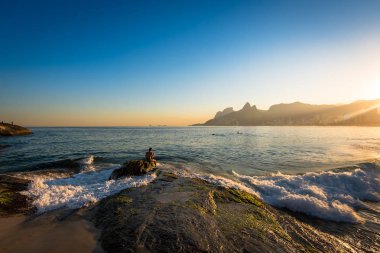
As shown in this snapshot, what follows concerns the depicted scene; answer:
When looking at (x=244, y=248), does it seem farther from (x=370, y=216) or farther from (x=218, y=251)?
(x=370, y=216)

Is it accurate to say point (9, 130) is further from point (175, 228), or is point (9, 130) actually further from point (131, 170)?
point (175, 228)

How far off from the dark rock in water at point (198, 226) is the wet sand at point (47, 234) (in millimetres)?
544

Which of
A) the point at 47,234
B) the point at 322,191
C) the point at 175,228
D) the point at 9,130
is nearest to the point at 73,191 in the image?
the point at 47,234

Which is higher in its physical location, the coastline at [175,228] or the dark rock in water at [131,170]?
the dark rock in water at [131,170]

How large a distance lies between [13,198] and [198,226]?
10.6 m

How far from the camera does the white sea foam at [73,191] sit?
462 inches

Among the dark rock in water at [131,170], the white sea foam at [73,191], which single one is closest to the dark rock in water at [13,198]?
the white sea foam at [73,191]

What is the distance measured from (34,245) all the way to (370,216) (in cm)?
1650

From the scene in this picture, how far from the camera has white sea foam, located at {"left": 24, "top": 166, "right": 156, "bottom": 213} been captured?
38.5ft

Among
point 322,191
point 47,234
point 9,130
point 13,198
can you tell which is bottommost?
point 322,191

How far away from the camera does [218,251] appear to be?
732 centimetres

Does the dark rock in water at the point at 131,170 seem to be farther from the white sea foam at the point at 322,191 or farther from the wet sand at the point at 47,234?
the wet sand at the point at 47,234

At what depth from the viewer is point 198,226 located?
884 centimetres

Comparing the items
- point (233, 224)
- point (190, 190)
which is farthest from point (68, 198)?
point (233, 224)
